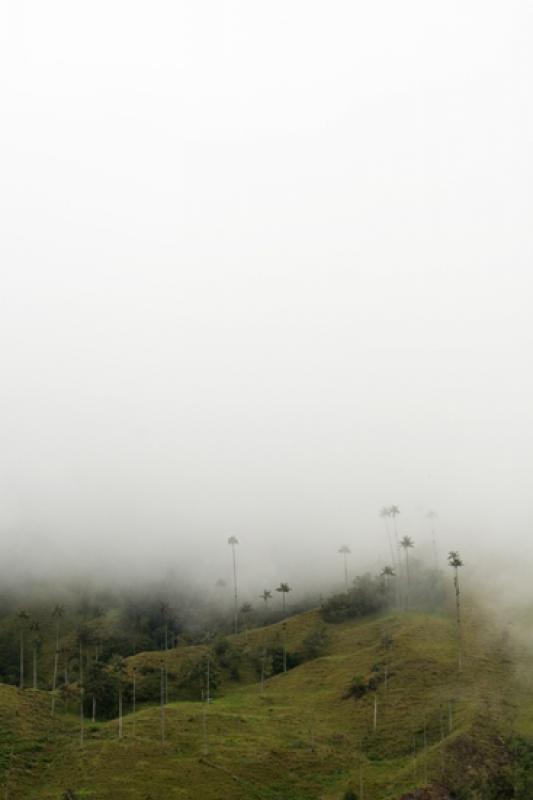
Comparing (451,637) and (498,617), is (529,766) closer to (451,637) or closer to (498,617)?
(451,637)

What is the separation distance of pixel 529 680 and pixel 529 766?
127ft

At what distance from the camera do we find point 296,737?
136000 millimetres

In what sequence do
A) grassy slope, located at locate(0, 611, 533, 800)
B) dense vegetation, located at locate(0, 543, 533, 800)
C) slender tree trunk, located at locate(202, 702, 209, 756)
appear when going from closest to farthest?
dense vegetation, located at locate(0, 543, 533, 800), grassy slope, located at locate(0, 611, 533, 800), slender tree trunk, located at locate(202, 702, 209, 756)

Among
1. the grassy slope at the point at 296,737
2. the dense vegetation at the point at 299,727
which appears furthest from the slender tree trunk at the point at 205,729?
the grassy slope at the point at 296,737

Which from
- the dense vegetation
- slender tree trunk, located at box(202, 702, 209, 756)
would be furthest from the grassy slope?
slender tree trunk, located at box(202, 702, 209, 756)

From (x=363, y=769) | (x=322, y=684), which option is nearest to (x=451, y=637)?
(x=322, y=684)

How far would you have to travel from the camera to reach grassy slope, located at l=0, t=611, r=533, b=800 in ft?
381

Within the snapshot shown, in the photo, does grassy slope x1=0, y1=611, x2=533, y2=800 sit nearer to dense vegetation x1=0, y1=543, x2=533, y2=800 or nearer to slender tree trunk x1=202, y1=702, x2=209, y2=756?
dense vegetation x1=0, y1=543, x2=533, y2=800

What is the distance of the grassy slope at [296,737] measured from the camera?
11625cm

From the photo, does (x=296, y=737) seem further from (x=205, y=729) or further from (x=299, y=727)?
(x=205, y=729)

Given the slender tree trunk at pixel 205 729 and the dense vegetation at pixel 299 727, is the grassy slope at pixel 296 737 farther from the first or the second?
the slender tree trunk at pixel 205 729

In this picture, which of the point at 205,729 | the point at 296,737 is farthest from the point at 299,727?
the point at 205,729

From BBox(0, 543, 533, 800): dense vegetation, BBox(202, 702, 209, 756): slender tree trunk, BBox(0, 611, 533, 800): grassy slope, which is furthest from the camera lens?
BBox(202, 702, 209, 756): slender tree trunk

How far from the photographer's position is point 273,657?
7815 inches
